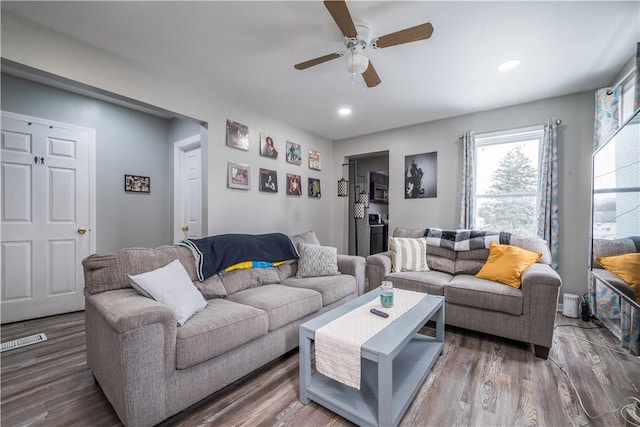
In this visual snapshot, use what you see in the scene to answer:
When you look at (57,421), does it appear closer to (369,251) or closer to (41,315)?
(41,315)

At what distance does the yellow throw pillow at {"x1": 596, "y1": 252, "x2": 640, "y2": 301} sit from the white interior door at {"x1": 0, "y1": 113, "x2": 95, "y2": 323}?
4772 mm

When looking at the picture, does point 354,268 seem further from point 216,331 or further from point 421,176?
point 421,176

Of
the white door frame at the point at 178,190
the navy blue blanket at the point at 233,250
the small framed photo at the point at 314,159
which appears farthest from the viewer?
the small framed photo at the point at 314,159

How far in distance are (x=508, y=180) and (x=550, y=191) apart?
1.58 ft

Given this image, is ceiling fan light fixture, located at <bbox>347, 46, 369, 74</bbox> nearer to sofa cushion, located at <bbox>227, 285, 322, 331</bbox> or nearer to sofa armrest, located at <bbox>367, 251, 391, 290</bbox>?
sofa cushion, located at <bbox>227, 285, 322, 331</bbox>

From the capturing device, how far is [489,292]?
7.63 ft

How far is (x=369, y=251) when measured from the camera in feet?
18.8

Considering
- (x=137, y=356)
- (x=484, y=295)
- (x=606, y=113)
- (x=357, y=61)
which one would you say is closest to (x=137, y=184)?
(x=137, y=356)

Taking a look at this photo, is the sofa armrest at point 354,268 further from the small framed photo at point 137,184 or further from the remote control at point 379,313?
the small framed photo at point 137,184

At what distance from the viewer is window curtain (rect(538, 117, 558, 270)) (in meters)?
3.05

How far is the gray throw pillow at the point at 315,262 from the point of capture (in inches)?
113

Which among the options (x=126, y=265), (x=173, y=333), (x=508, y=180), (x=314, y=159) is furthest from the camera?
(x=314, y=159)

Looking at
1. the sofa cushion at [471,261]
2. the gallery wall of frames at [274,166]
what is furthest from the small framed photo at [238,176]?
the sofa cushion at [471,261]

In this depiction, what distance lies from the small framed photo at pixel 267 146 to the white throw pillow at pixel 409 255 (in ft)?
6.63
